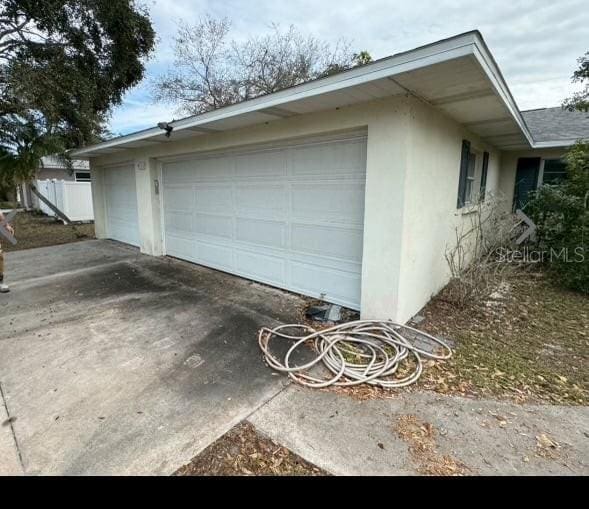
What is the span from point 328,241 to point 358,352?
170 centimetres

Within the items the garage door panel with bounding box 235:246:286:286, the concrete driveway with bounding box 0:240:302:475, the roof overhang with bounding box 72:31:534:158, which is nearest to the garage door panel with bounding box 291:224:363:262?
the garage door panel with bounding box 235:246:286:286

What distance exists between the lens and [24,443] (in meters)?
2.04

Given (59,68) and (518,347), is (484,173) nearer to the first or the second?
(518,347)

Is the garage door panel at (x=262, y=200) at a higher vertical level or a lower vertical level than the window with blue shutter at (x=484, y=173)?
lower

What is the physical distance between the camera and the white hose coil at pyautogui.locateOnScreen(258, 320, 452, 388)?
2791mm

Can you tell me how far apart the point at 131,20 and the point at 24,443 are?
39.4 ft

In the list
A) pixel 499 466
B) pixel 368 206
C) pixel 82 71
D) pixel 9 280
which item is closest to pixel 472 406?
pixel 499 466

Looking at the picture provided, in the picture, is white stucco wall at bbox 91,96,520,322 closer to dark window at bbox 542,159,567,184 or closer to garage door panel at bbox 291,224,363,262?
garage door panel at bbox 291,224,363,262

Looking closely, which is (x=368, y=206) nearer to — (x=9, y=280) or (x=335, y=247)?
(x=335, y=247)

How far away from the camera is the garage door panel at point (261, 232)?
5047mm

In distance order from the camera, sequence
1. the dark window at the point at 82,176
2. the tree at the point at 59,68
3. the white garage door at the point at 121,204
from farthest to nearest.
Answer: the dark window at the point at 82,176, the tree at the point at 59,68, the white garage door at the point at 121,204

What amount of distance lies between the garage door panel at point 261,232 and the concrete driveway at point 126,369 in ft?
2.63

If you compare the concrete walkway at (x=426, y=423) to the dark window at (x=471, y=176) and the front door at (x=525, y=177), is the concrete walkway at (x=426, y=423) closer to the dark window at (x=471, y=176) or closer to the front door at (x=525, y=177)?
the dark window at (x=471, y=176)

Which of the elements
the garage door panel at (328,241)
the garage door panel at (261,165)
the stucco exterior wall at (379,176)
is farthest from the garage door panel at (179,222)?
the stucco exterior wall at (379,176)
